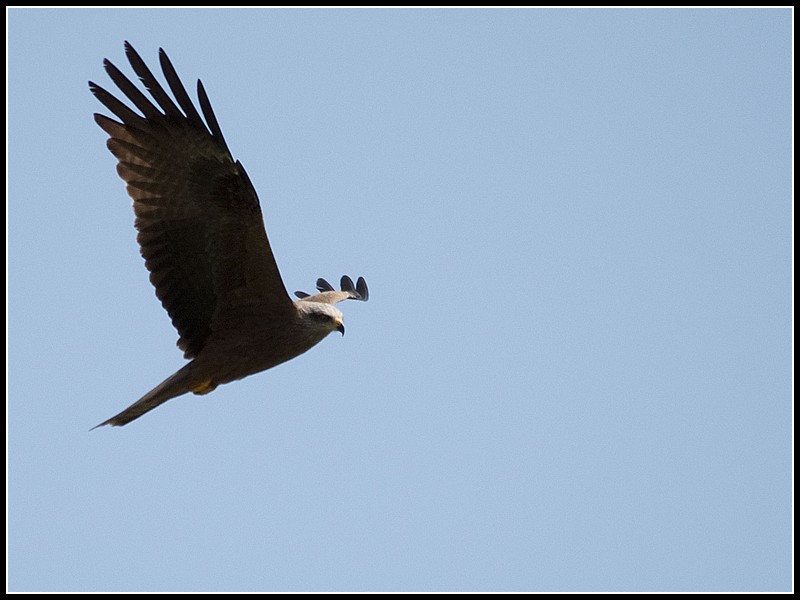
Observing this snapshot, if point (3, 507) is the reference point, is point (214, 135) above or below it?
above

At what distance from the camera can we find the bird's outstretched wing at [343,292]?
11.1 metres

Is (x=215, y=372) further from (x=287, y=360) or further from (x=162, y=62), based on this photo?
(x=162, y=62)

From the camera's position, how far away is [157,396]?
29.7 ft

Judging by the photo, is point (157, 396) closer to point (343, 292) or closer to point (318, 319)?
point (318, 319)

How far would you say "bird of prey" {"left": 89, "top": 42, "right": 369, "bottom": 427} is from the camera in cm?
904

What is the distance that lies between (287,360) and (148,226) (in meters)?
1.36

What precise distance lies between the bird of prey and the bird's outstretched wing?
66.2 inches

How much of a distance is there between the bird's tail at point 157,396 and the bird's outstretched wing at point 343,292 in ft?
6.53

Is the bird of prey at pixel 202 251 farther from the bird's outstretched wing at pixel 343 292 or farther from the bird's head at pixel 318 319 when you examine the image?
the bird's outstretched wing at pixel 343 292

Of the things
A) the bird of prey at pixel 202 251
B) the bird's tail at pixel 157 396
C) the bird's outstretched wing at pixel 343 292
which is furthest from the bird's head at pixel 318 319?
the bird's outstretched wing at pixel 343 292

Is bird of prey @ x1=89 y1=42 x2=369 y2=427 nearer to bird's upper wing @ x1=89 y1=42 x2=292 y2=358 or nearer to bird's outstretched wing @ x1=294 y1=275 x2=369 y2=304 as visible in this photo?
bird's upper wing @ x1=89 y1=42 x2=292 y2=358

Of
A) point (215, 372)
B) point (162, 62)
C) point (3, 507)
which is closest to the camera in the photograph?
point (162, 62)

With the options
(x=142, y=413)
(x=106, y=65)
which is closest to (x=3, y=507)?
(x=142, y=413)

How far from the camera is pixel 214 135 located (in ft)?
29.7
